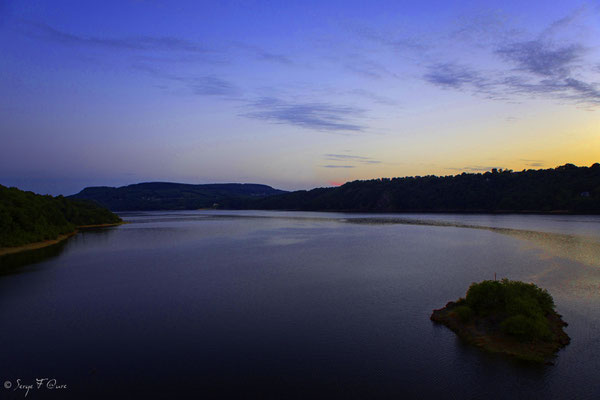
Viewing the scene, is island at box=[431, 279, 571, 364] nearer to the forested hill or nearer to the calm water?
the calm water

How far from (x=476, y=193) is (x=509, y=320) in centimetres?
13977

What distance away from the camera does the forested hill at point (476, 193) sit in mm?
111125

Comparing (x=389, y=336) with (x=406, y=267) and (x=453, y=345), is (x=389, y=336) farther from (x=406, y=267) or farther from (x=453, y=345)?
(x=406, y=267)

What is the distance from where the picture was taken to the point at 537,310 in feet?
51.5

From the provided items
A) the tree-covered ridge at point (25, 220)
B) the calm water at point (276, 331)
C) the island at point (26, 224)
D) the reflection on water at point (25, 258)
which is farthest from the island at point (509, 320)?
the tree-covered ridge at point (25, 220)

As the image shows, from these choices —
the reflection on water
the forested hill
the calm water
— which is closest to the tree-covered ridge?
the reflection on water

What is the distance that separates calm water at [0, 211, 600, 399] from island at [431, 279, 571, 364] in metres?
0.60

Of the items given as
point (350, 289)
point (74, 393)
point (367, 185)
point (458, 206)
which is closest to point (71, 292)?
point (74, 393)

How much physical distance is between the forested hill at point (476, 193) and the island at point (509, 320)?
110744 millimetres

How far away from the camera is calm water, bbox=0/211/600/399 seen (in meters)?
11.7

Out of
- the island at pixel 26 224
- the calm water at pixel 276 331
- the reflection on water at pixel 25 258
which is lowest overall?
the calm water at pixel 276 331

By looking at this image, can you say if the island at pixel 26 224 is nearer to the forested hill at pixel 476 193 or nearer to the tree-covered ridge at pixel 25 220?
the tree-covered ridge at pixel 25 220

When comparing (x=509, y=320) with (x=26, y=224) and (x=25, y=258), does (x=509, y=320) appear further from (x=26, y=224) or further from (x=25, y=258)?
(x=26, y=224)

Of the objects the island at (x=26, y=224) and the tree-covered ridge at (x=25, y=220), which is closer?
the island at (x=26, y=224)
